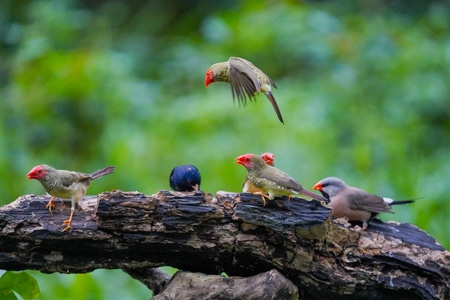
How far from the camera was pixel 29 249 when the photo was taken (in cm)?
296

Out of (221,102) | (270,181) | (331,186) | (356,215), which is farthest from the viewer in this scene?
(221,102)

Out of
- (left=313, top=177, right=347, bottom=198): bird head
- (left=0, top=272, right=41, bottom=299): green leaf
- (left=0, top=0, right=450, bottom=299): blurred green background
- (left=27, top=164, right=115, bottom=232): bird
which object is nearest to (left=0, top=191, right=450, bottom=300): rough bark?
(left=27, top=164, right=115, bottom=232): bird

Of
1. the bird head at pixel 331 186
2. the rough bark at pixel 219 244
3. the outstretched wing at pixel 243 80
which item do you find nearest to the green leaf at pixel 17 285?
the rough bark at pixel 219 244

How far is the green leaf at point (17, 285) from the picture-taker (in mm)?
3170

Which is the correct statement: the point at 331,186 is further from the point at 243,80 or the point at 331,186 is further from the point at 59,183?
the point at 59,183

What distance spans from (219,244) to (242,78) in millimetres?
625

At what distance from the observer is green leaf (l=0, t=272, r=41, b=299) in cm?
317

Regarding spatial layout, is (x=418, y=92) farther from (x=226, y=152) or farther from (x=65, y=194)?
(x=65, y=194)

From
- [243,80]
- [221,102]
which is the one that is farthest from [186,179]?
[221,102]

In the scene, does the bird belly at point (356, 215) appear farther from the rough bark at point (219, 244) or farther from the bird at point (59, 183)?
the bird at point (59, 183)

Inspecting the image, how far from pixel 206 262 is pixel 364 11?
6364 mm

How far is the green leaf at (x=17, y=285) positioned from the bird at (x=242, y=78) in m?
1.04

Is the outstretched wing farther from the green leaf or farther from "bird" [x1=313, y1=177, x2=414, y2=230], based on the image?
the green leaf

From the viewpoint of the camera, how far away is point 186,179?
326 cm
